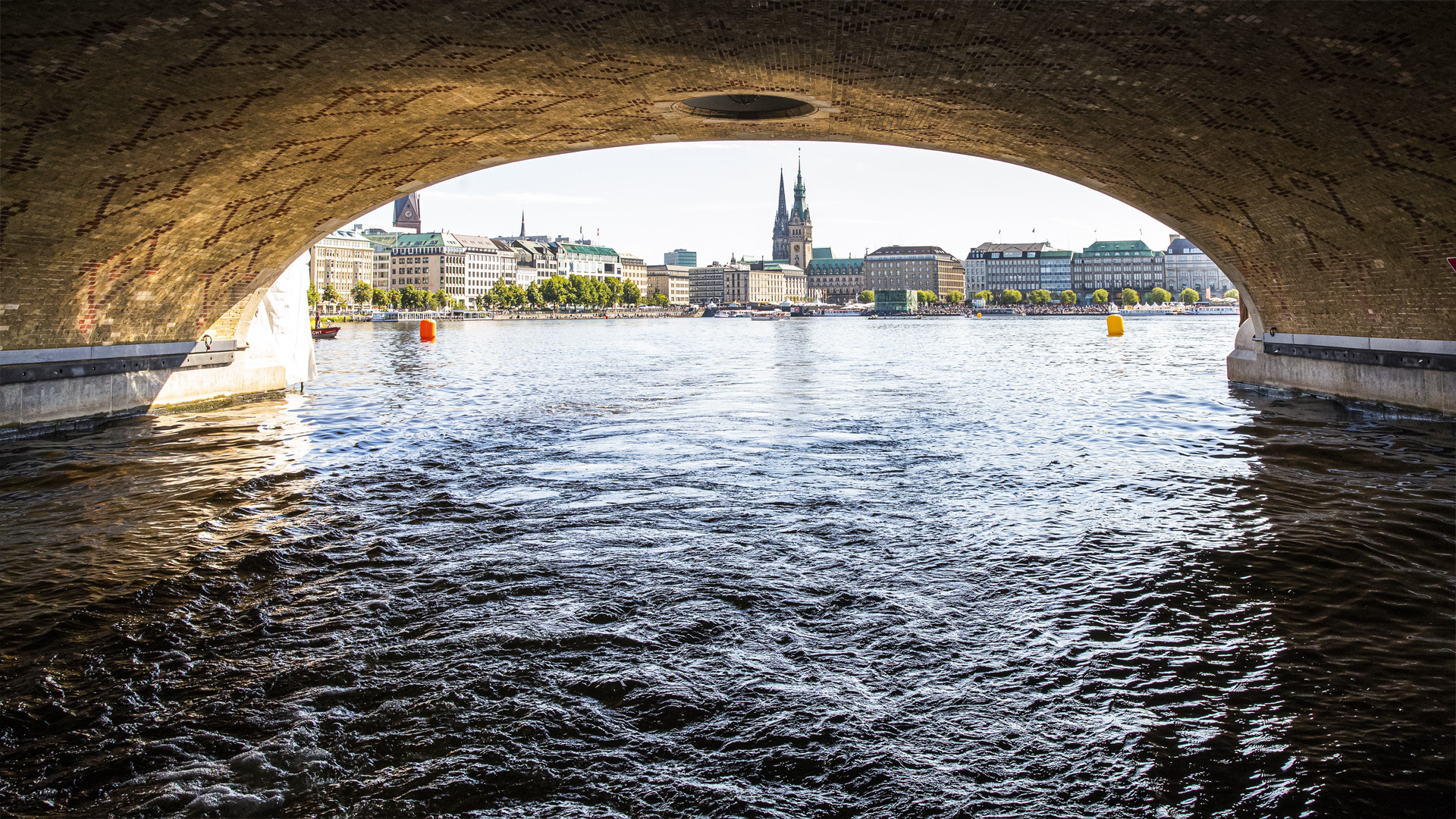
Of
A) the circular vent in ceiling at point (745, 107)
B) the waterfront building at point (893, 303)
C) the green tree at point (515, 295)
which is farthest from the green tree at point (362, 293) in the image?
the circular vent in ceiling at point (745, 107)

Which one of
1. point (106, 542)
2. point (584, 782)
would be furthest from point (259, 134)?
point (584, 782)

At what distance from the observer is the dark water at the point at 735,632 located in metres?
4.98

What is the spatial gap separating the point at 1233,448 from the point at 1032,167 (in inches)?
370

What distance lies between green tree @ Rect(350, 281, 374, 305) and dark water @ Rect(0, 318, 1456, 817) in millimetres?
167060

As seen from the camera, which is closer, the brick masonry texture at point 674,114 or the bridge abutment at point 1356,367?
the brick masonry texture at point 674,114

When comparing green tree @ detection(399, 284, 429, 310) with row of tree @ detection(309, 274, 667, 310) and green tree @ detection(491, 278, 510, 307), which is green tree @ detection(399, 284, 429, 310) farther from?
green tree @ detection(491, 278, 510, 307)

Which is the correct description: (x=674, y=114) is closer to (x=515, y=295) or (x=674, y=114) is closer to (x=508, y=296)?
(x=515, y=295)

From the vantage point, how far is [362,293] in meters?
172

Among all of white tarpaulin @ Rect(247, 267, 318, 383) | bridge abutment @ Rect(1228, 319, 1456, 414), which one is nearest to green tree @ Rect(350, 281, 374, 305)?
white tarpaulin @ Rect(247, 267, 318, 383)

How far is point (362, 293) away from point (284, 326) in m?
155

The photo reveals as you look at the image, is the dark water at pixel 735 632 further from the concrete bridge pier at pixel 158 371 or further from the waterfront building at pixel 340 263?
the waterfront building at pixel 340 263

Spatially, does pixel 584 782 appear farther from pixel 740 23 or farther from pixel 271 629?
pixel 740 23

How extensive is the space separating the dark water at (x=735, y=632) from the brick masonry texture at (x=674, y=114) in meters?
4.11

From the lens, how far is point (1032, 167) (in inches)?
894
